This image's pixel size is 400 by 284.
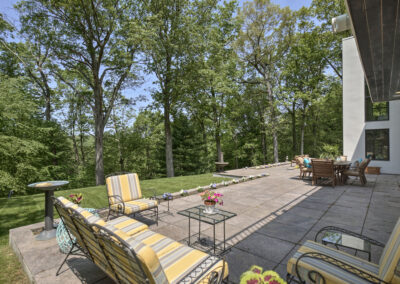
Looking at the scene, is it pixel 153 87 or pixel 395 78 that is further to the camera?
pixel 153 87

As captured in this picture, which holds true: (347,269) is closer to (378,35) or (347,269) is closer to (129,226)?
(129,226)

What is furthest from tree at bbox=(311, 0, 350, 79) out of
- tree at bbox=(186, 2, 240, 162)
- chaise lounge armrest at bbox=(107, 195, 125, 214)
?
chaise lounge armrest at bbox=(107, 195, 125, 214)

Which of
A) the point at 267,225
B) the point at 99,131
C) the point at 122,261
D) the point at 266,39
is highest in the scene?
the point at 266,39

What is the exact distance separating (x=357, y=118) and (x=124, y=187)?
1309cm

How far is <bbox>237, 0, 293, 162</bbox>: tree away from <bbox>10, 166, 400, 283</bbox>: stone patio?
12183mm

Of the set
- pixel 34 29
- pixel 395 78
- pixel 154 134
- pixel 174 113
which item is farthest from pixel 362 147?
pixel 34 29

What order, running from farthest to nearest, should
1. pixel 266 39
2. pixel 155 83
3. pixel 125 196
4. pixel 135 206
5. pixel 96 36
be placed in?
1. pixel 266 39
2. pixel 155 83
3. pixel 96 36
4. pixel 125 196
5. pixel 135 206

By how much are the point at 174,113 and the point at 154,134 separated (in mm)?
5230

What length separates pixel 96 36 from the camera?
11492mm

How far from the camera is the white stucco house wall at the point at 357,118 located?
1061 cm

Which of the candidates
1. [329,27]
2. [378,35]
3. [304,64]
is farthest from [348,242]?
[304,64]

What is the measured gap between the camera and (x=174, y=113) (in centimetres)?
1656

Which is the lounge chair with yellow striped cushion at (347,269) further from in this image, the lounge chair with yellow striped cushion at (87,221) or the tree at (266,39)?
the tree at (266,39)

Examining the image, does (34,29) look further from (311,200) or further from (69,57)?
(311,200)
